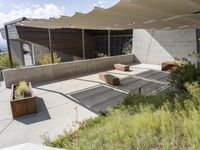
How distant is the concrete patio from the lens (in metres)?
4.91

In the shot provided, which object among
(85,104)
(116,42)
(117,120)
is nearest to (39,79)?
(85,104)

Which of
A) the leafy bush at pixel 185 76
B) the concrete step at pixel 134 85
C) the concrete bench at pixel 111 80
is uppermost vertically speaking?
the leafy bush at pixel 185 76

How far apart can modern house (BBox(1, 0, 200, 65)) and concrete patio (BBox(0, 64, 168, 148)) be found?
101 inches

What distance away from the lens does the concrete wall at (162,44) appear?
494 inches

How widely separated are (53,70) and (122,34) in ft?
35.1

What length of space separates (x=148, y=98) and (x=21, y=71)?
6.38 metres

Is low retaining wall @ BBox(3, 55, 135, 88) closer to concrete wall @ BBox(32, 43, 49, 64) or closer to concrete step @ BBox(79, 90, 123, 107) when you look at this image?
concrete step @ BBox(79, 90, 123, 107)

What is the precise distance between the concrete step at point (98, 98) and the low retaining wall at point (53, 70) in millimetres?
3671

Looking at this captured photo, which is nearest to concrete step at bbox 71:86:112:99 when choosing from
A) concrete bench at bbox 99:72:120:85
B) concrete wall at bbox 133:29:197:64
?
concrete bench at bbox 99:72:120:85

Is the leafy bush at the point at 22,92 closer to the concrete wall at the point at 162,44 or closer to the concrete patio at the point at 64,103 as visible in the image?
the concrete patio at the point at 64,103

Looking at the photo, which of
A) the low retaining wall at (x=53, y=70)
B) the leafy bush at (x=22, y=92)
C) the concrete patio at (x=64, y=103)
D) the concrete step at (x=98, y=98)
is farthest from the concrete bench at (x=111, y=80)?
the leafy bush at (x=22, y=92)

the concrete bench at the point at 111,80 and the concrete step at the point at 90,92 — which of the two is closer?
the concrete step at the point at 90,92

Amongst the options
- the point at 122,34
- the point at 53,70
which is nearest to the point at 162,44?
the point at 122,34

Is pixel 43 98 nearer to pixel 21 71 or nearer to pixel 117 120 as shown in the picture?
pixel 21 71
